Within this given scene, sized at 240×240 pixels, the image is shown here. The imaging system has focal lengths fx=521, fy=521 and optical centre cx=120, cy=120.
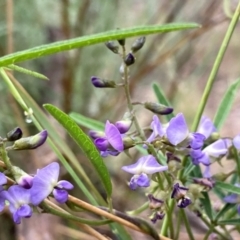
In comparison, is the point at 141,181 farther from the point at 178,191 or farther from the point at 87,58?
the point at 87,58

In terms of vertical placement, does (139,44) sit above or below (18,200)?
above

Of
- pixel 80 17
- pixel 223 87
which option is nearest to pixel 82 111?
pixel 80 17

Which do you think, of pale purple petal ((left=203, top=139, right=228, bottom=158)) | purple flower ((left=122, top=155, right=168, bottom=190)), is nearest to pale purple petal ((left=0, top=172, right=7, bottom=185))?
purple flower ((left=122, top=155, right=168, bottom=190))

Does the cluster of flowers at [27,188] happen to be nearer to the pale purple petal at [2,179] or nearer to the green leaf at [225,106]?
the pale purple petal at [2,179]


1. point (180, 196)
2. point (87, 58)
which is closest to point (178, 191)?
point (180, 196)

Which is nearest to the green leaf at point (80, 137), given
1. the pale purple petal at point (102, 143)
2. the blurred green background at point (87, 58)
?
the pale purple petal at point (102, 143)

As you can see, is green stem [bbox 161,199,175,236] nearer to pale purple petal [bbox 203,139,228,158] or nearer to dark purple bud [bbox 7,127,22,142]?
pale purple petal [bbox 203,139,228,158]
